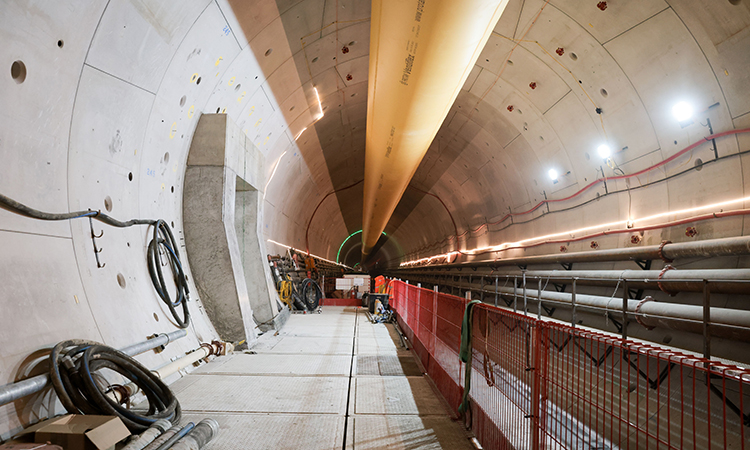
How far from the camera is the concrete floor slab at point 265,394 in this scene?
12.2ft

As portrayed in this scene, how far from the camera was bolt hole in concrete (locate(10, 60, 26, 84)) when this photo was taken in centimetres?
272

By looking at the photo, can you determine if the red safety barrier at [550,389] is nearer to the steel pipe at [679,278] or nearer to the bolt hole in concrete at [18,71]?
the steel pipe at [679,278]

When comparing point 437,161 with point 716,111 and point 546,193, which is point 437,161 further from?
point 716,111

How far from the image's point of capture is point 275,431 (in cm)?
325

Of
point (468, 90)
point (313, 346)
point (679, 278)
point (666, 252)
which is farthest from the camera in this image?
point (468, 90)

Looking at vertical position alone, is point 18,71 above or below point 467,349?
above

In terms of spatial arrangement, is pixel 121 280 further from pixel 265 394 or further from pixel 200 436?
pixel 200 436

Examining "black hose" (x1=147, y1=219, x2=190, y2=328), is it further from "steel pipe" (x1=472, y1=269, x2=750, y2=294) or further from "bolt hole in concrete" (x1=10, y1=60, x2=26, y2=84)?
"steel pipe" (x1=472, y1=269, x2=750, y2=294)

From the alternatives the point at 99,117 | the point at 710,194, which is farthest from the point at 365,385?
the point at 710,194

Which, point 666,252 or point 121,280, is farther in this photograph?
point 666,252

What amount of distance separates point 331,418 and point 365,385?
1068 millimetres

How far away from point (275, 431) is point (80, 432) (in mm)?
1383

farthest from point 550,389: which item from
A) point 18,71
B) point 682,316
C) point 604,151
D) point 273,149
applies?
point 273,149

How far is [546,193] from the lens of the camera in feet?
27.0
